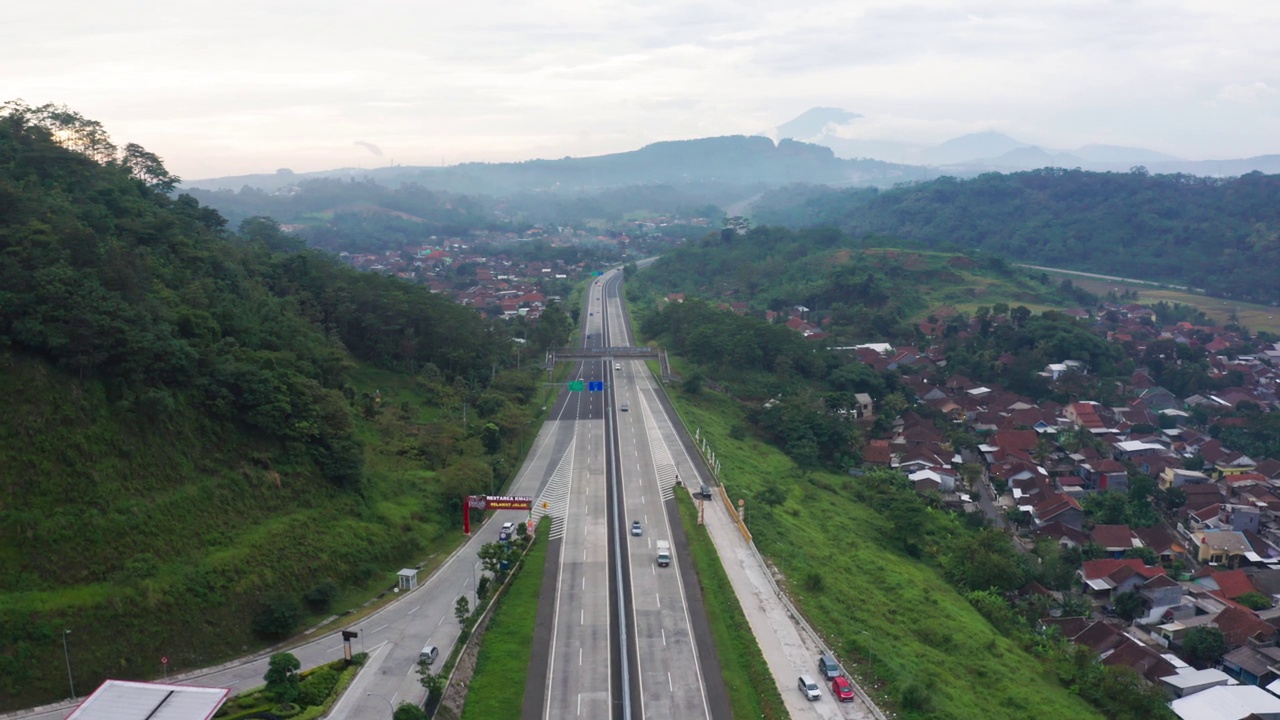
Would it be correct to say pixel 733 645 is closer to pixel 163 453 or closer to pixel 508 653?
pixel 508 653

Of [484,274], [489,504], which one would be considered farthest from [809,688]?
[484,274]

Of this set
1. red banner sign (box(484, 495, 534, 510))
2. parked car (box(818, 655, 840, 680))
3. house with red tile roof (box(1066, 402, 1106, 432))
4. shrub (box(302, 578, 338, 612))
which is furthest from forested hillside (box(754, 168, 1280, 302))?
shrub (box(302, 578, 338, 612))

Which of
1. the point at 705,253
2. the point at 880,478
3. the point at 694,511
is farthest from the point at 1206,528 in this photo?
the point at 705,253

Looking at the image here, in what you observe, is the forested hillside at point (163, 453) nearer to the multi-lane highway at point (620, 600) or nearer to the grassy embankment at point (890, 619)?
the multi-lane highway at point (620, 600)

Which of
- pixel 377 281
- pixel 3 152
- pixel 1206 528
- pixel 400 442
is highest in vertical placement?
pixel 3 152

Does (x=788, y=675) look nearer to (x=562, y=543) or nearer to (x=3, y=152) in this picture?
(x=562, y=543)

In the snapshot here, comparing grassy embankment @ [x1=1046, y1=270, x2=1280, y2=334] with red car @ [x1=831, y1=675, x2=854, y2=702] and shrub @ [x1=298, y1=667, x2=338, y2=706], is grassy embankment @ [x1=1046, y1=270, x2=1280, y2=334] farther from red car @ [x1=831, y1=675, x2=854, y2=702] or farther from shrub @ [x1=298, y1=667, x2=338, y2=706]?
shrub @ [x1=298, y1=667, x2=338, y2=706]

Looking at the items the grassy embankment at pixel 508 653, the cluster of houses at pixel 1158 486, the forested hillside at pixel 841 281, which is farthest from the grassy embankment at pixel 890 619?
the forested hillside at pixel 841 281

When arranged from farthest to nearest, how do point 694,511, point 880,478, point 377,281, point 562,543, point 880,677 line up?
point 377,281
point 880,478
point 694,511
point 562,543
point 880,677
